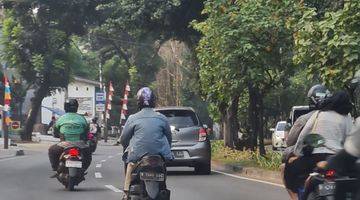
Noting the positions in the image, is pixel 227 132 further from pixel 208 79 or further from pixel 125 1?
pixel 125 1

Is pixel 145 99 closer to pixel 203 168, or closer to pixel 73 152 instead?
pixel 73 152

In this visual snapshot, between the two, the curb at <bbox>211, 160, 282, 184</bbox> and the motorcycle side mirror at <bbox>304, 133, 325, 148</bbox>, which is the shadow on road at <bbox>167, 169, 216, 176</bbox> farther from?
the motorcycle side mirror at <bbox>304, 133, 325, 148</bbox>

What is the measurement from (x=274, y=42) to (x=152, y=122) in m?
10.6

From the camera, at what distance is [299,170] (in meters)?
7.68

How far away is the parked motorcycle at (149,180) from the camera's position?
8.09 meters

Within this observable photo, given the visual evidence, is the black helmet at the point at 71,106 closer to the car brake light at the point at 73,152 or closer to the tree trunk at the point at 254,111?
the car brake light at the point at 73,152

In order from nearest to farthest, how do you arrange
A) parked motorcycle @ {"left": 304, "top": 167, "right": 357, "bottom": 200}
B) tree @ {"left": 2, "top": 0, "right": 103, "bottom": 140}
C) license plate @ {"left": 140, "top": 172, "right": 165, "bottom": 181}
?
parked motorcycle @ {"left": 304, "top": 167, "right": 357, "bottom": 200} → license plate @ {"left": 140, "top": 172, "right": 165, "bottom": 181} → tree @ {"left": 2, "top": 0, "right": 103, "bottom": 140}

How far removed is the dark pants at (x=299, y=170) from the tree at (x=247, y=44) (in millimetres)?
9463

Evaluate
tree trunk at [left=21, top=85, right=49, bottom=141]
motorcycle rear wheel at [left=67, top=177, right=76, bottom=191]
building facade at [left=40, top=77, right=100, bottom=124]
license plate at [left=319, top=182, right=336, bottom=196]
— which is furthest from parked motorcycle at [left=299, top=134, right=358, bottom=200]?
building facade at [left=40, top=77, right=100, bottom=124]

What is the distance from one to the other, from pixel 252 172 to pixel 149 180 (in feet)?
33.5

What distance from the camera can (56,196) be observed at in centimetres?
1292

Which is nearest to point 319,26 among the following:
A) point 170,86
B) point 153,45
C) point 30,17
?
point 30,17

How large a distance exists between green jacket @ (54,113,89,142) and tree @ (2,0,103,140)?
26395 millimetres

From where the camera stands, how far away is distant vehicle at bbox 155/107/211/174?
705 inches
